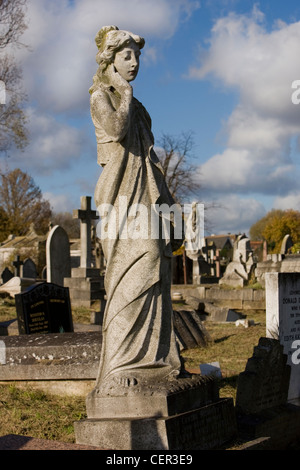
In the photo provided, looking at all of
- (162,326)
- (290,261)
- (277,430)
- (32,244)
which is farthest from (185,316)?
(32,244)

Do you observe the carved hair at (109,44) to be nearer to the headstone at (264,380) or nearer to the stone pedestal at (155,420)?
the stone pedestal at (155,420)

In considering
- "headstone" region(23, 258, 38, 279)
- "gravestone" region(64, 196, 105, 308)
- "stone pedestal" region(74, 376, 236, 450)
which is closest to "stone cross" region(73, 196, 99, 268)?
"gravestone" region(64, 196, 105, 308)

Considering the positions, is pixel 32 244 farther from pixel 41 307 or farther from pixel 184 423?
pixel 184 423

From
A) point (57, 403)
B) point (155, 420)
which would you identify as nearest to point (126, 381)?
point (155, 420)

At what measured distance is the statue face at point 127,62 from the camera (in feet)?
16.3

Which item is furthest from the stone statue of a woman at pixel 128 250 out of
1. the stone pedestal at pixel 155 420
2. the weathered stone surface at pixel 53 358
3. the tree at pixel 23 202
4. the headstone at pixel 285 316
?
the tree at pixel 23 202

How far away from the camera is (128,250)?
15.2 feet

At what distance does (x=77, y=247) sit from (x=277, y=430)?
43667 millimetres

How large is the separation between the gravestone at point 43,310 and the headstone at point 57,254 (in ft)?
23.7

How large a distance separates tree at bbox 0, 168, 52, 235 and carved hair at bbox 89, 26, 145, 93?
5644cm

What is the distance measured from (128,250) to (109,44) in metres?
1.78

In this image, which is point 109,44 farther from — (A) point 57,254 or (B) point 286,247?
(B) point 286,247

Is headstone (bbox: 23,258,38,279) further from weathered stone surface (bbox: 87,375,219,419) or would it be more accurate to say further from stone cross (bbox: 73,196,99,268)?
weathered stone surface (bbox: 87,375,219,419)

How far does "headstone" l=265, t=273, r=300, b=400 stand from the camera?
7.02m
